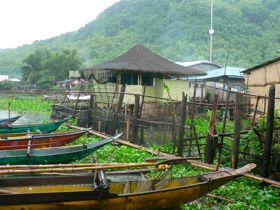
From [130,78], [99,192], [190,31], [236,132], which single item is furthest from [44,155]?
[190,31]

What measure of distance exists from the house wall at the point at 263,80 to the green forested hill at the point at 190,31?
2296 cm

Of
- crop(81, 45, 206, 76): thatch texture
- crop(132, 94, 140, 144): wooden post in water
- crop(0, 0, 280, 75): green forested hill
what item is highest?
crop(0, 0, 280, 75): green forested hill

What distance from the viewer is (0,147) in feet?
30.5

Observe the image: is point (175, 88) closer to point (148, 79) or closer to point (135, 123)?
point (148, 79)

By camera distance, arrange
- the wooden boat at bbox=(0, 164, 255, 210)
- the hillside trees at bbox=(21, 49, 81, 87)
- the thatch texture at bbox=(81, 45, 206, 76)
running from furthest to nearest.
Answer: the hillside trees at bbox=(21, 49, 81, 87)
the thatch texture at bbox=(81, 45, 206, 76)
the wooden boat at bbox=(0, 164, 255, 210)

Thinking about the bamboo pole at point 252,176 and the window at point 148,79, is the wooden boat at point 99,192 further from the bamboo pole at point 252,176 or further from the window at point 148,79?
the window at point 148,79

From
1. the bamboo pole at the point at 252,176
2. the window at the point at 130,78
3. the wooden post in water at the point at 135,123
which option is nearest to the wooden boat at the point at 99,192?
the bamboo pole at the point at 252,176

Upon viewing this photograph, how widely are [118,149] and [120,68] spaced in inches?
407

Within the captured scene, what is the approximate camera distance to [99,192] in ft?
16.9

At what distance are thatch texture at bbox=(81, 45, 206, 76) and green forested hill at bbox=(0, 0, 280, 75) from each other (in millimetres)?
22912

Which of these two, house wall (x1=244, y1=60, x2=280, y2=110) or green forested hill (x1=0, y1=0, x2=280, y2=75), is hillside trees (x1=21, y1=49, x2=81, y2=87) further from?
house wall (x1=244, y1=60, x2=280, y2=110)

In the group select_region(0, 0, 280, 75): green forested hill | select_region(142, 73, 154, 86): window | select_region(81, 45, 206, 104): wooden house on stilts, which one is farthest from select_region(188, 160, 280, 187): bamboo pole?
select_region(0, 0, 280, 75): green forested hill

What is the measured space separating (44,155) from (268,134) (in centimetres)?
553

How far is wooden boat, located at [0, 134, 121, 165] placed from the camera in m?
7.70
